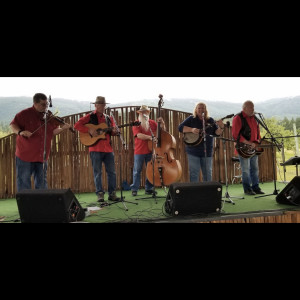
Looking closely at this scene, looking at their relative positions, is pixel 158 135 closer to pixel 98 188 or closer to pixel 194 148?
pixel 194 148

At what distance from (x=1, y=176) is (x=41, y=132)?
2.74 metres

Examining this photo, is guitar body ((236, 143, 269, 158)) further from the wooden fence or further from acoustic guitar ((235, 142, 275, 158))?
the wooden fence

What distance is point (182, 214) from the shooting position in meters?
3.23

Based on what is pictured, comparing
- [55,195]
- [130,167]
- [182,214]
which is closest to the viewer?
[55,195]

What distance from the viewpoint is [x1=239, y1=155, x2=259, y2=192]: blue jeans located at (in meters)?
5.15

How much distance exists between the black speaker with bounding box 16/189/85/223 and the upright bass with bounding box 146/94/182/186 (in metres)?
1.88

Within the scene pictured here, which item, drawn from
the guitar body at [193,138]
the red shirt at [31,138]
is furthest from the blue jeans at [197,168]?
the red shirt at [31,138]

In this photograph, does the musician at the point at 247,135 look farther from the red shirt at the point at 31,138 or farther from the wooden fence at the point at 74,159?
the red shirt at the point at 31,138

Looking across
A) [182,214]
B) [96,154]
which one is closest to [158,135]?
[96,154]

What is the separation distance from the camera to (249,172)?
526 centimetres

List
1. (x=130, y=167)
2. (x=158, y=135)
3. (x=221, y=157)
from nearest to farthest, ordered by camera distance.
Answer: (x=158, y=135) → (x=130, y=167) → (x=221, y=157)

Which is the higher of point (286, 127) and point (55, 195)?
point (286, 127)

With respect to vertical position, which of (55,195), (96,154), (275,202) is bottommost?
(275,202)

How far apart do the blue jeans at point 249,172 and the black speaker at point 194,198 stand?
208 centimetres
